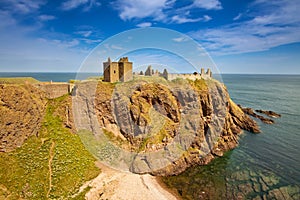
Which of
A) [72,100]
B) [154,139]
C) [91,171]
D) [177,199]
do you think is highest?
[72,100]

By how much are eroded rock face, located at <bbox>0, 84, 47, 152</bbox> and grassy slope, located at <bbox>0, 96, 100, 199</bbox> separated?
3.02 feet

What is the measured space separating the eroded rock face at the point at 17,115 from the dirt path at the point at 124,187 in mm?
10353

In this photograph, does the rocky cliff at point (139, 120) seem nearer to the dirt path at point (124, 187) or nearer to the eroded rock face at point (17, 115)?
the eroded rock face at point (17, 115)

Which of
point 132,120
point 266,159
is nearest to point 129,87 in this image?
point 132,120

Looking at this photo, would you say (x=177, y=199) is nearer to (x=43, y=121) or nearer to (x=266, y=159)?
(x=266, y=159)

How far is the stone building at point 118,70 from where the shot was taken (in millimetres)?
33625

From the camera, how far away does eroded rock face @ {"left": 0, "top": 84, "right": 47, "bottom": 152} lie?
21.9m

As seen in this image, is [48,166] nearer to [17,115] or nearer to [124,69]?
[17,115]

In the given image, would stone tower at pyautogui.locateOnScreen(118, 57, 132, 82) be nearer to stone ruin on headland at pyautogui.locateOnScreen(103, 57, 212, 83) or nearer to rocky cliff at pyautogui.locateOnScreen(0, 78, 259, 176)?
stone ruin on headland at pyautogui.locateOnScreen(103, 57, 212, 83)

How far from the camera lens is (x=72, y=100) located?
29.8 m

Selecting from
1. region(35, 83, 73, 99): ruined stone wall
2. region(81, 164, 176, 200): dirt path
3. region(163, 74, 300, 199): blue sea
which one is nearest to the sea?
region(163, 74, 300, 199): blue sea

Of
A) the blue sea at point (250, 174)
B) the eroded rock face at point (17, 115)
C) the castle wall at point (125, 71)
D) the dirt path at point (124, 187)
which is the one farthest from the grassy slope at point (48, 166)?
the castle wall at point (125, 71)

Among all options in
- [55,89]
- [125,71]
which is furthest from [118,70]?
Answer: [55,89]

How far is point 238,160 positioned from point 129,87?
877 inches
